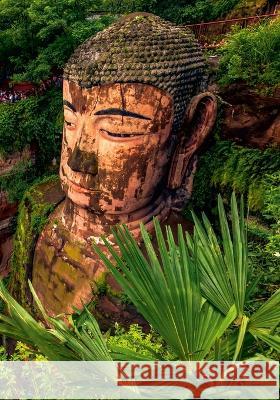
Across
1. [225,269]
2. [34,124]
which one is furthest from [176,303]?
[34,124]

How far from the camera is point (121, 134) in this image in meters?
4.43

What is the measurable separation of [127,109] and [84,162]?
2.59 feet

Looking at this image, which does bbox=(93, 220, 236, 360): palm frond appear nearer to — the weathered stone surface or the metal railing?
the weathered stone surface

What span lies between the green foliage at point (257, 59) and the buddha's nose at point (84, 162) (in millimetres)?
2125

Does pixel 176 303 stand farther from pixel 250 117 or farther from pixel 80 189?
pixel 250 117

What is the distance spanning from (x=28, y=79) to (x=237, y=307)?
680cm

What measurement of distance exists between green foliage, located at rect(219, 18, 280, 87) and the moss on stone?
122 inches

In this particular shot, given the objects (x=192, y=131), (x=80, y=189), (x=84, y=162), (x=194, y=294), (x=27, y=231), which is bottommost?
(x=27, y=231)

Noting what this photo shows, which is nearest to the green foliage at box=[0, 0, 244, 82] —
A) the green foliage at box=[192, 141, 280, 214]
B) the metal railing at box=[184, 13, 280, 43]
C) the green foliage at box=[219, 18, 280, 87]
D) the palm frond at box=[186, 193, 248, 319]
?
the metal railing at box=[184, 13, 280, 43]

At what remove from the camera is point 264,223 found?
477 centimetres

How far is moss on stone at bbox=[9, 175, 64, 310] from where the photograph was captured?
18.6ft

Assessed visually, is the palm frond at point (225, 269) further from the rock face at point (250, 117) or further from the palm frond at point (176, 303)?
the rock face at point (250, 117)

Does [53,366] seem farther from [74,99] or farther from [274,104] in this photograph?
[274,104]

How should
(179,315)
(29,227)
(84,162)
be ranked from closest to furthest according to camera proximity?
1. (179,315)
2. (84,162)
3. (29,227)
